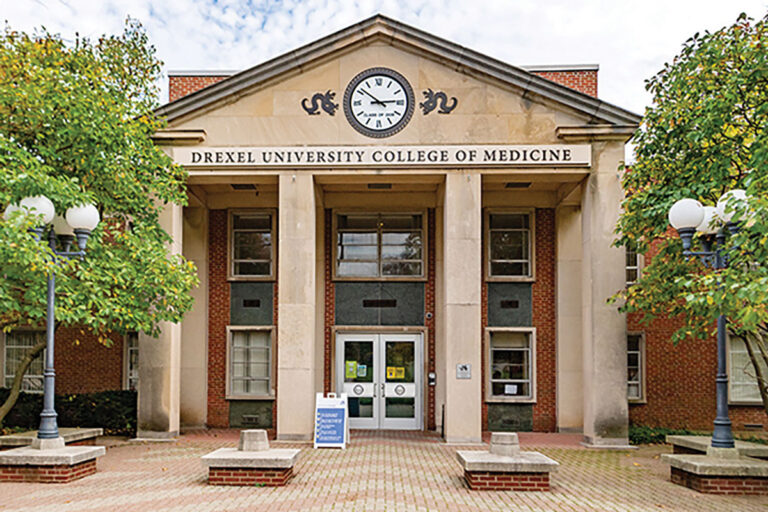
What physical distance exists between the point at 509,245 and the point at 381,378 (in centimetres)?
465

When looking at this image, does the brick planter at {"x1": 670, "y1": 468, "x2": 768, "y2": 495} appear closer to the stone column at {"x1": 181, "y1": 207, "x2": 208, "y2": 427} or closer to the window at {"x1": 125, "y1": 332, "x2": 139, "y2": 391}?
the stone column at {"x1": 181, "y1": 207, "x2": 208, "y2": 427}

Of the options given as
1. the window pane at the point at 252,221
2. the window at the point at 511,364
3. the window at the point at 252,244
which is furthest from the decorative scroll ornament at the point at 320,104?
the window at the point at 511,364

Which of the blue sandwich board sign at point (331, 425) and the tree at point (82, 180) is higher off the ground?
the tree at point (82, 180)

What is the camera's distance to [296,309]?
15.0 meters

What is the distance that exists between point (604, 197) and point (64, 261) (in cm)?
1065

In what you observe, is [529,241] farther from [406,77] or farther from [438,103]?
[406,77]

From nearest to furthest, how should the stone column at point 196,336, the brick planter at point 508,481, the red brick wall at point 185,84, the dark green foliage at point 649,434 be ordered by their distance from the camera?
the brick planter at point 508,481 < the dark green foliage at point 649,434 < the stone column at point 196,336 < the red brick wall at point 185,84

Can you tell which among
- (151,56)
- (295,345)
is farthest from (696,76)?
(151,56)

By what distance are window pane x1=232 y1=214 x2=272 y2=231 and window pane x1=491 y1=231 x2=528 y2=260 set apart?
227 inches

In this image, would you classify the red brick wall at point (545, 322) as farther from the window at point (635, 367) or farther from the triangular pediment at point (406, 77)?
the triangular pediment at point (406, 77)

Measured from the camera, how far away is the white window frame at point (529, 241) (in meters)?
17.6

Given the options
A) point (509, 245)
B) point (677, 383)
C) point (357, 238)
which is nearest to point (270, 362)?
point (357, 238)

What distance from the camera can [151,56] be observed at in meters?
27.0

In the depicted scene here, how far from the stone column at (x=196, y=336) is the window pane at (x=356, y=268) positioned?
341 centimetres
